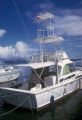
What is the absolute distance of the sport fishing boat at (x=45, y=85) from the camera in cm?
1405

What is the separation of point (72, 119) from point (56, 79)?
386cm

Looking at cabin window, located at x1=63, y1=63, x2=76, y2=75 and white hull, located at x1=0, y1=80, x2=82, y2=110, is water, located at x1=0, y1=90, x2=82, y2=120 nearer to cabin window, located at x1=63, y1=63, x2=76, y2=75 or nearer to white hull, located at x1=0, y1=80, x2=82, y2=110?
white hull, located at x1=0, y1=80, x2=82, y2=110

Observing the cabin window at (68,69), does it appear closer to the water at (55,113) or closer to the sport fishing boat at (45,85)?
the sport fishing boat at (45,85)

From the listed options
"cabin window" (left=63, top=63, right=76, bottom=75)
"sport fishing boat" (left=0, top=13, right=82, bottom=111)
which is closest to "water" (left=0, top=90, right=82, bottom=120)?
"sport fishing boat" (left=0, top=13, right=82, bottom=111)

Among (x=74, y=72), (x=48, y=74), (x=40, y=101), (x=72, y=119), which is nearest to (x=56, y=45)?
(x=48, y=74)

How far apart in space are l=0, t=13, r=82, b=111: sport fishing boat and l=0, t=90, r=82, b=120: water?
0.42 m

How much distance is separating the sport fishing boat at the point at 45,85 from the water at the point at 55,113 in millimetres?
420

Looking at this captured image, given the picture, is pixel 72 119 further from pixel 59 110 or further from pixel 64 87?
pixel 64 87

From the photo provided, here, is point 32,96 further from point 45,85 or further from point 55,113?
point 45,85

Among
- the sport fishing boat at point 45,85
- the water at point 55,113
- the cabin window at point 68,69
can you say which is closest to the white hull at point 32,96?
the sport fishing boat at point 45,85

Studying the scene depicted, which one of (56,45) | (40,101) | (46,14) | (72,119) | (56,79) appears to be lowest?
(72,119)

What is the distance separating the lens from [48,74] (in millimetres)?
17812

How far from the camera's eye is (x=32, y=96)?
13.7 meters

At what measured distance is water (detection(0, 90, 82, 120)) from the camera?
13465 millimetres
